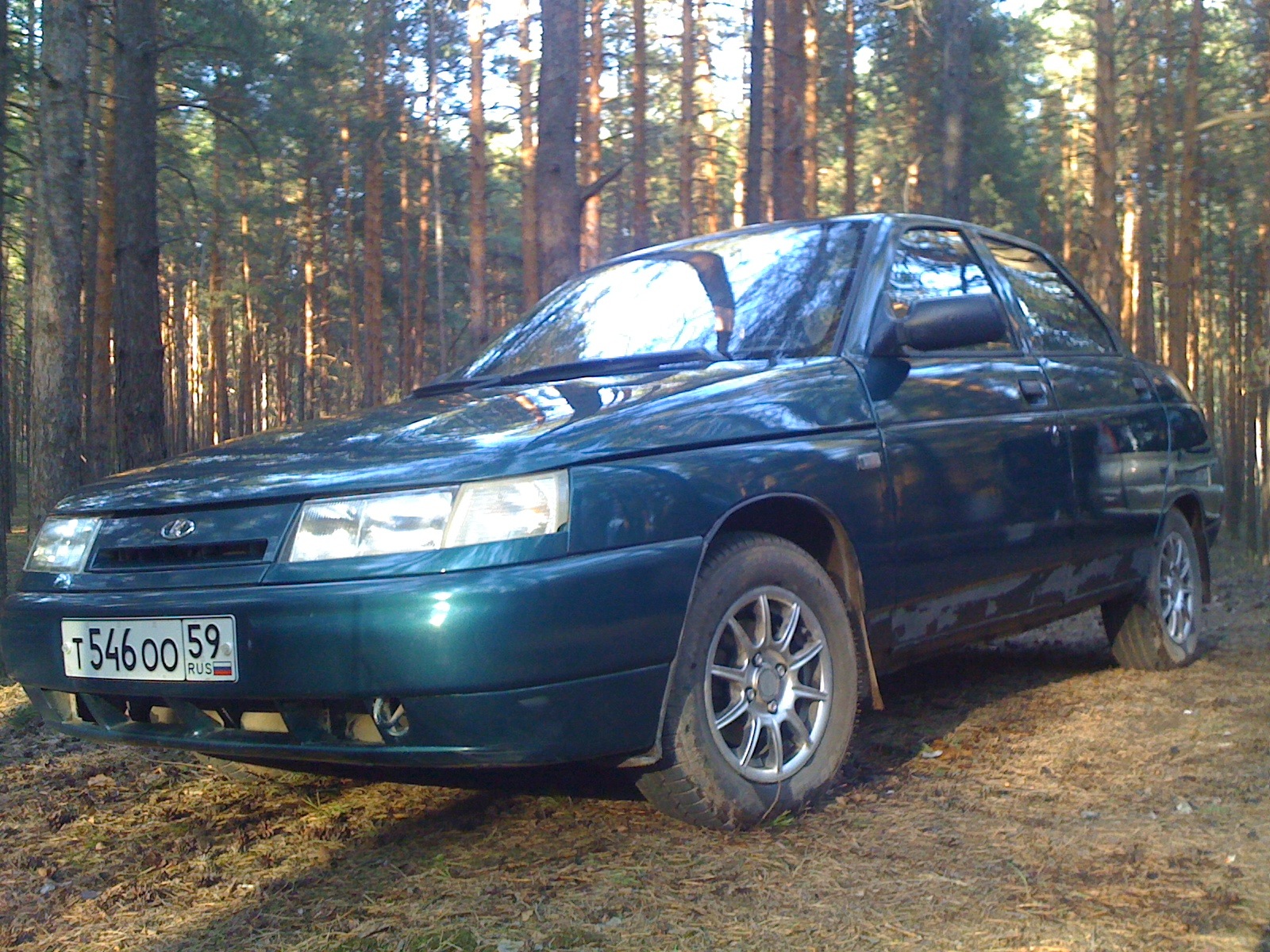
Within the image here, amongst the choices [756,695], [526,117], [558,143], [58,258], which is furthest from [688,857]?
[526,117]

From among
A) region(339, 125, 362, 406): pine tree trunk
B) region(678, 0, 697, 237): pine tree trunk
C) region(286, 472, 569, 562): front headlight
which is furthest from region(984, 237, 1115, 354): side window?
region(339, 125, 362, 406): pine tree trunk

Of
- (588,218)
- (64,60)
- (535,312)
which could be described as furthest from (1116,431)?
(588,218)

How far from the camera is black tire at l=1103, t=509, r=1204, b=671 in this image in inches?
209

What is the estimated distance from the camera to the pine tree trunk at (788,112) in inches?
528

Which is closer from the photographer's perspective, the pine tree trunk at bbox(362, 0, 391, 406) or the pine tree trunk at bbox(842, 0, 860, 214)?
the pine tree trunk at bbox(842, 0, 860, 214)

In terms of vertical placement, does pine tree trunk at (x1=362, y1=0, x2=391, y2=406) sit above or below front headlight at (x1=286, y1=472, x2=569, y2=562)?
above

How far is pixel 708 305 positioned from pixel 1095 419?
5.60 ft

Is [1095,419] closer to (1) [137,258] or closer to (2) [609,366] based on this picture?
(2) [609,366]

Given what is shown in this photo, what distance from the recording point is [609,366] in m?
3.95

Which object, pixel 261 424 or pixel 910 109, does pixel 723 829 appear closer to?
pixel 910 109

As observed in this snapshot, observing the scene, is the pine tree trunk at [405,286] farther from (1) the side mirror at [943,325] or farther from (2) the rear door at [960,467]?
(1) the side mirror at [943,325]

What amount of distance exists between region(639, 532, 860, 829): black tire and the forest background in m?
5.61

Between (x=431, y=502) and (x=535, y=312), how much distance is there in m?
2.17

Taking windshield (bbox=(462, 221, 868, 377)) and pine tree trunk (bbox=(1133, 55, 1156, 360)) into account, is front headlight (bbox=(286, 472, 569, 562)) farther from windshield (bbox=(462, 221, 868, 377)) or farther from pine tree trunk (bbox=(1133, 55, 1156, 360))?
pine tree trunk (bbox=(1133, 55, 1156, 360))
